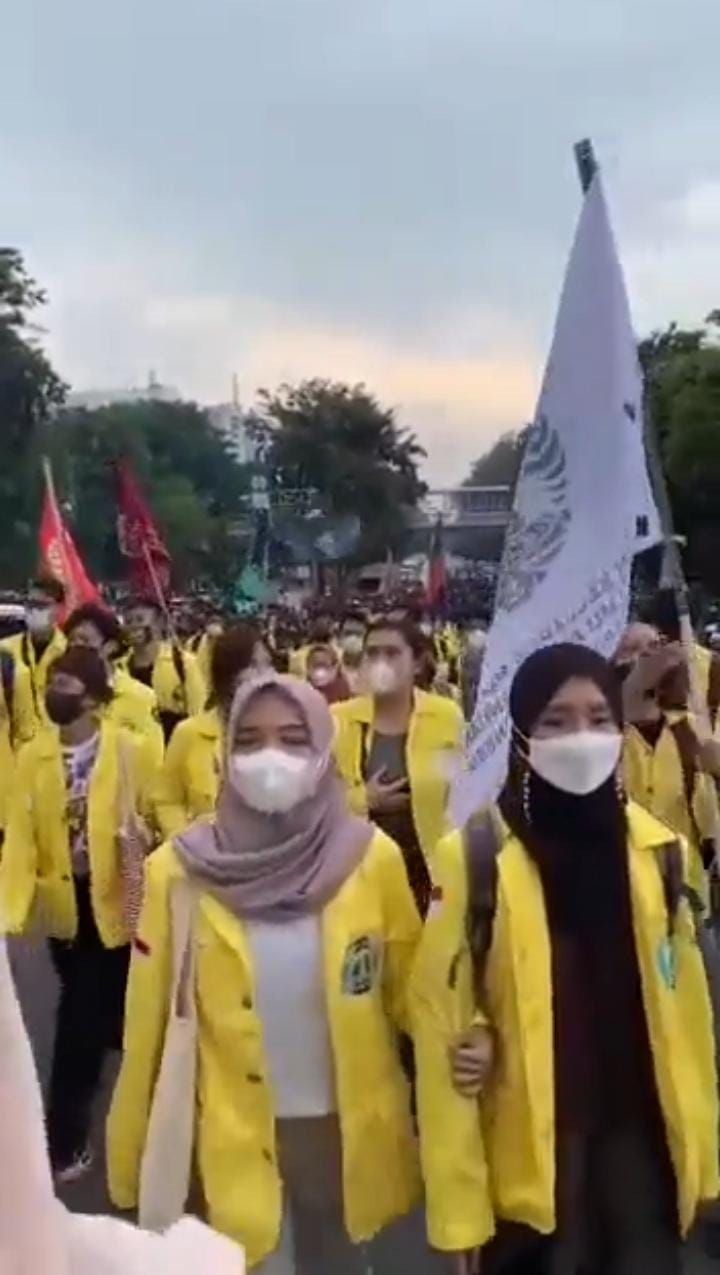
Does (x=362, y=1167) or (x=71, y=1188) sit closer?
(x=362, y=1167)

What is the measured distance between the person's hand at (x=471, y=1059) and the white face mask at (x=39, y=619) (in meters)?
9.44

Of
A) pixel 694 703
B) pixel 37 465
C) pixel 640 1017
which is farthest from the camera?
pixel 37 465

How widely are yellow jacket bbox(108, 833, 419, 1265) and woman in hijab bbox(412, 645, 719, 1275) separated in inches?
5.4

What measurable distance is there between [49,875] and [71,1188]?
38.0 inches

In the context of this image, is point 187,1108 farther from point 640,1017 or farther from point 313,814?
point 640,1017

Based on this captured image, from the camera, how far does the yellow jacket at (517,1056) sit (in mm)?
3854

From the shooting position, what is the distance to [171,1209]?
13.1 feet

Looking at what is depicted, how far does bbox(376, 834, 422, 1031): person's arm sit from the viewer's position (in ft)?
13.7

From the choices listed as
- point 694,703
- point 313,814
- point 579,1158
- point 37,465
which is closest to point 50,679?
point 694,703

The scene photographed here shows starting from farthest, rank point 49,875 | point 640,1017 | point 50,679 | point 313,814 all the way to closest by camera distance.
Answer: point 50,679 < point 49,875 < point 313,814 < point 640,1017

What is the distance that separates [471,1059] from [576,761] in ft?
1.86

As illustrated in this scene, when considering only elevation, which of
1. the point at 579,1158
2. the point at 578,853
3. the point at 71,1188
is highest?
the point at 578,853

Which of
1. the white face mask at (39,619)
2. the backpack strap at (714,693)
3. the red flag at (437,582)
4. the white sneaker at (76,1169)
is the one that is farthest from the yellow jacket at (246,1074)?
the red flag at (437,582)

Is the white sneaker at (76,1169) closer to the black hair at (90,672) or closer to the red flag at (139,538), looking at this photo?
the black hair at (90,672)
